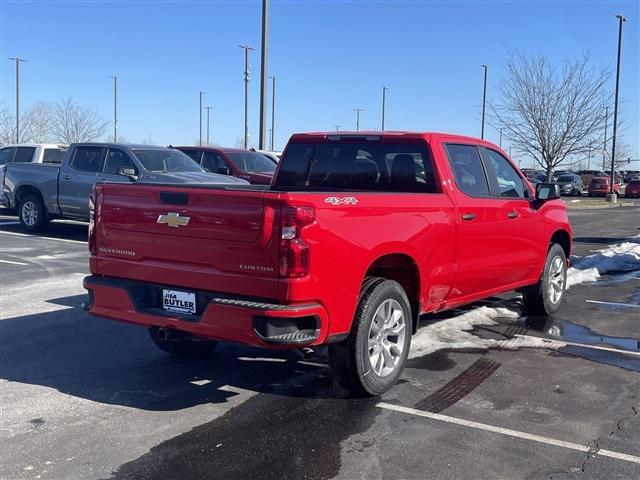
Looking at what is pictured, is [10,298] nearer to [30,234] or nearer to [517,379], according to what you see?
[517,379]

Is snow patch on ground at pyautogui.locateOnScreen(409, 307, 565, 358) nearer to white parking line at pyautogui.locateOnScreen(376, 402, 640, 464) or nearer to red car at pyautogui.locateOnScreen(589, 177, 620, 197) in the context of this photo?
white parking line at pyautogui.locateOnScreen(376, 402, 640, 464)

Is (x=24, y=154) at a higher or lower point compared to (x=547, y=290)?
higher

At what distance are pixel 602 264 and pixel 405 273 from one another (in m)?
7.73

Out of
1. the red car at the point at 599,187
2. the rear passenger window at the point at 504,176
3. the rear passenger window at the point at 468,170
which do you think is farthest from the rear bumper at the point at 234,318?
the red car at the point at 599,187

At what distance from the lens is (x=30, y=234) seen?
15102 mm

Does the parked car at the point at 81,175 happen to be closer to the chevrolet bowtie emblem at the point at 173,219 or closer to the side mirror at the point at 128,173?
the side mirror at the point at 128,173

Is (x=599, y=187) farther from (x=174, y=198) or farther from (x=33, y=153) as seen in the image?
(x=174, y=198)

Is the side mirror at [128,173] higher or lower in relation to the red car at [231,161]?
lower

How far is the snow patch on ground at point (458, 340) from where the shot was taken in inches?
255

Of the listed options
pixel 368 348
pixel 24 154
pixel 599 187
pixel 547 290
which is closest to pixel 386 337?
pixel 368 348

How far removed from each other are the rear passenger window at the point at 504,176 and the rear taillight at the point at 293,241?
3022 mm

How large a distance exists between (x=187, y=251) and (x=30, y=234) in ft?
38.4

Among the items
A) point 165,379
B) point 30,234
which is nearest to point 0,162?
point 30,234

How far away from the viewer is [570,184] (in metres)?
49.6
